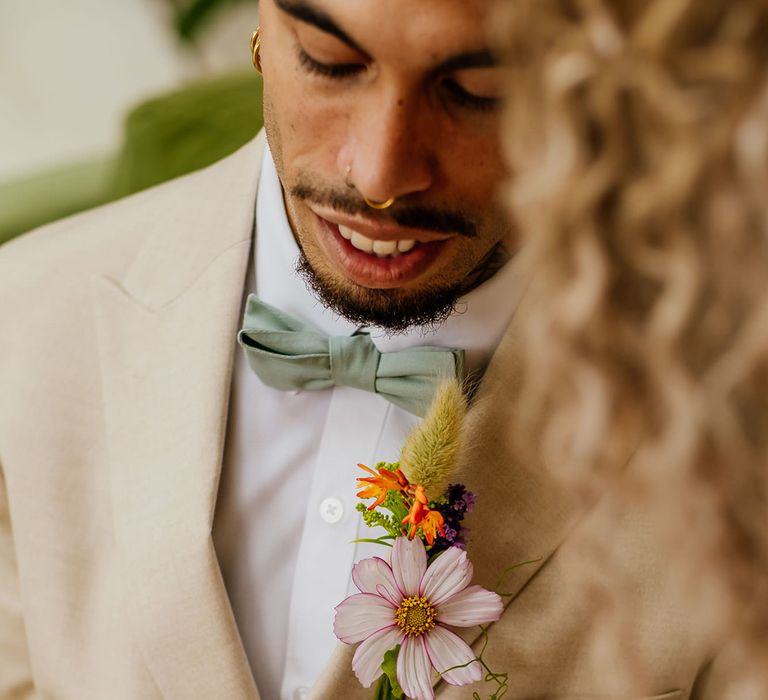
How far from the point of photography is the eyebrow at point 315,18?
0.88m

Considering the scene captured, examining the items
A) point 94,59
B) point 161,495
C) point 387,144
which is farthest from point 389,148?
point 94,59

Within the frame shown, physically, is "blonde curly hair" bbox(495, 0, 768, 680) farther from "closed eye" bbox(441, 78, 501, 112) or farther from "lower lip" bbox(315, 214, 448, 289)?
"lower lip" bbox(315, 214, 448, 289)

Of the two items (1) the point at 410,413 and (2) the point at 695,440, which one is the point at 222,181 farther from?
(2) the point at 695,440

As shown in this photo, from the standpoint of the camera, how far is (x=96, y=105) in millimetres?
3074

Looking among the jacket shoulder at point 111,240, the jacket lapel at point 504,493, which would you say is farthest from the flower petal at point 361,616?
the jacket shoulder at point 111,240

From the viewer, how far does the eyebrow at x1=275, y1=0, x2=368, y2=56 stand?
2.89 ft

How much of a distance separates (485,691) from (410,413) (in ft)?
1.08

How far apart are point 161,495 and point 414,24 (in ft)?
2.06

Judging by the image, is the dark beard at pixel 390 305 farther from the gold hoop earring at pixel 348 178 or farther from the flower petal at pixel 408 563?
the flower petal at pixel 408 563

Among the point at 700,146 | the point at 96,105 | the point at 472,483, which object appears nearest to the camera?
the point at 700,146

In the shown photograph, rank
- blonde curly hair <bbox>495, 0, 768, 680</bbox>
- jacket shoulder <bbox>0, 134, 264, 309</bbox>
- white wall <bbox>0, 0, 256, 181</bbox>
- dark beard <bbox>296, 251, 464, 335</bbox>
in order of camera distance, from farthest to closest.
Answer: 1. white wall <bbox>0, 0, 256, 181</bbox>
2. jacket shoulder <bbox>0, 134, 264, 309</bbox>
3. dark beard <bbox>296, 251, 464, 335</bbox>
4. blonde curly hair <bbox>495, 0, 768, 680</bbox>

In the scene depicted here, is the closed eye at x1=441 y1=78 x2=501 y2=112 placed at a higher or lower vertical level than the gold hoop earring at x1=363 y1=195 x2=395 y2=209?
higher

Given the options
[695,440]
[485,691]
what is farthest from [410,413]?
[695,440]

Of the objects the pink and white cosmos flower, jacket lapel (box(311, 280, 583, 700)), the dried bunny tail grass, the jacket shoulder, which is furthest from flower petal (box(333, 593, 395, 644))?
the jacket shoulder
